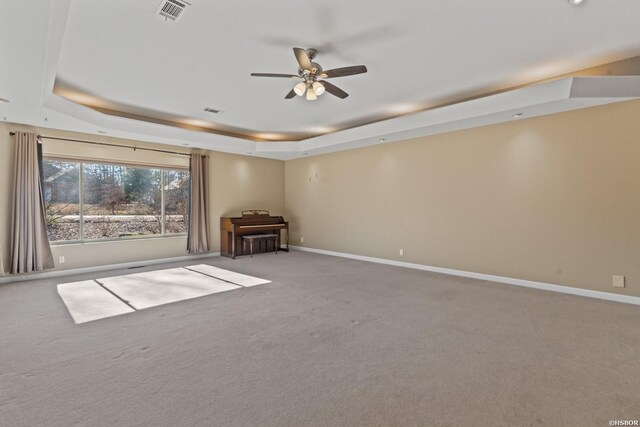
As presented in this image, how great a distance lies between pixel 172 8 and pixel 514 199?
494 centimetres

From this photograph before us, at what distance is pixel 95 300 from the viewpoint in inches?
152

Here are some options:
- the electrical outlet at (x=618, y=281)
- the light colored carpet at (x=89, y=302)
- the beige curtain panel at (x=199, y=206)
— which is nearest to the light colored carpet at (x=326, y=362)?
the light colored carpet at (x=89, y=302)

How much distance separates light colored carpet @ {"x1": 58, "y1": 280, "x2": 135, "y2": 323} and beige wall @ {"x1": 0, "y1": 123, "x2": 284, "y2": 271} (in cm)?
108

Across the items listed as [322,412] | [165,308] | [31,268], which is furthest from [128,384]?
[31,268]

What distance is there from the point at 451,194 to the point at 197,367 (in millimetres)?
4694

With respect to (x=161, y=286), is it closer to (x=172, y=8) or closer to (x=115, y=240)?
(x=115, y=240)

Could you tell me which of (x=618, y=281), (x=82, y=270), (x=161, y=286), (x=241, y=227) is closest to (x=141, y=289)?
(x=161, y=286)

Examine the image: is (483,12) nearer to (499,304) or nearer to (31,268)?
(499,304)

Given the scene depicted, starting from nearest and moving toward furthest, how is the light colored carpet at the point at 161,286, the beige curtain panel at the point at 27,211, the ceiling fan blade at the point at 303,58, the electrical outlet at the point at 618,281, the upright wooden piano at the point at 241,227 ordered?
1. the ceiling fan blade at the point at 303,58
2. the electrical outlet at the point at 618,281
3. the light colored carpet at the point at 161,286
4. the beige curtain panel at the point at 27,211
5. the upright wooden piano at the point at 241,227

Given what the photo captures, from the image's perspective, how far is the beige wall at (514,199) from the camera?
382 centimetres

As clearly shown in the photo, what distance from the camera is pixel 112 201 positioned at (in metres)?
5.88

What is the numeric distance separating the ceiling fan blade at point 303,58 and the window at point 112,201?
470cm

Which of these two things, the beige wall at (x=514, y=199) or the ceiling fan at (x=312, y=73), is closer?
the ceiling fan at (x=312, y=73)

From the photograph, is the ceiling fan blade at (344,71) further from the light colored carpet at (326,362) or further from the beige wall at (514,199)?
the beige wall at (514,199)
